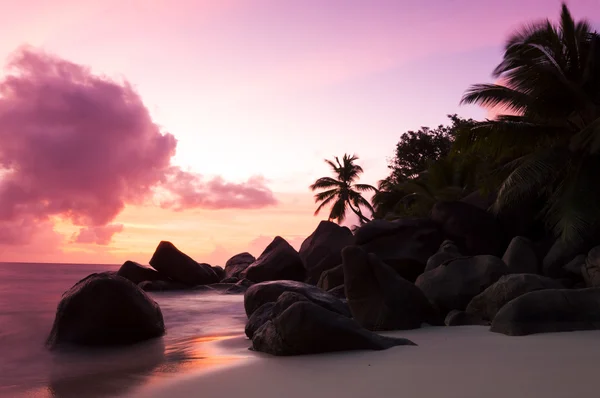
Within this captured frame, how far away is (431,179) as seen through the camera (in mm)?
25906

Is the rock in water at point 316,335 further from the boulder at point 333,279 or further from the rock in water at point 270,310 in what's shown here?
the boulder at point 333,279

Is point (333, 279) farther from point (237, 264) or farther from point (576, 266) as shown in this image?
point (237, 264)

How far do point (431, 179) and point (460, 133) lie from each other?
12166 millimetres

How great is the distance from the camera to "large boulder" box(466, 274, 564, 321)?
7023 millimetres

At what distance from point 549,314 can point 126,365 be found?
4.52 meters

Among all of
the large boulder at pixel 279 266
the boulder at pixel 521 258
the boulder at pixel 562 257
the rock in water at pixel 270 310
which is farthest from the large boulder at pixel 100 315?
the large boulder at pixel 279 266

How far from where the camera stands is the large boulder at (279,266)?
71.5 ft

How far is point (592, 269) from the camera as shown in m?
10.3

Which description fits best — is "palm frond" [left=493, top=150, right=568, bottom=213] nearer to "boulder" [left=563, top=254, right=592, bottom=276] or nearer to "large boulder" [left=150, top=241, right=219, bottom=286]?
"boulder" [left=563, top=254, right=592, bottom=276]

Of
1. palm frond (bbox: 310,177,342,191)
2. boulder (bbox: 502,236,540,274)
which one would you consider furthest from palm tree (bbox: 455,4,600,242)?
palm frond (bbox: 310,177,342,191)

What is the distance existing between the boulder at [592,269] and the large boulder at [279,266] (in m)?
12.3

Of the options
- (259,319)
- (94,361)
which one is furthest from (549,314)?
(94,361)

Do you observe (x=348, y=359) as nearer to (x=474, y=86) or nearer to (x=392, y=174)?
(x=474, y=86)

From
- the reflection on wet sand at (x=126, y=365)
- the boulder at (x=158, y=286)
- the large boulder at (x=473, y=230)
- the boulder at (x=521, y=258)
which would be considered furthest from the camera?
the boulder at (x=158, y=286)
